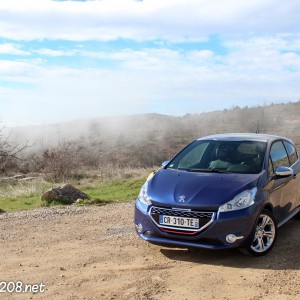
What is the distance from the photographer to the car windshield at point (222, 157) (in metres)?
Result: 6.51

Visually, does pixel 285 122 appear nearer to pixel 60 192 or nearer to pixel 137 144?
pixel 137 144

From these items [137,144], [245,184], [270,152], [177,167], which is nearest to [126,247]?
[177,167]

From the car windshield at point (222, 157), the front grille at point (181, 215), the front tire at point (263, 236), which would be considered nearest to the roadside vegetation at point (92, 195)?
the car windshield at point (222, 157)

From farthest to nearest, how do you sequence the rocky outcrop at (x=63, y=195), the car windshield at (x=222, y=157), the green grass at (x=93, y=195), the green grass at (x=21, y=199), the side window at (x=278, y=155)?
the green grass at (x=93, y=195) → the green grass at (x=21, y=199) → the rocky outcrop at (x=63, y=195) → the side window at (x=278, y=155) → the car windshield at (x=222, y=157)

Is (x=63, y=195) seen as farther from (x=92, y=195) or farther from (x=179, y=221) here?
(x=179, y=221)

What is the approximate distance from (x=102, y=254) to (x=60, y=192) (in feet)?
16.8

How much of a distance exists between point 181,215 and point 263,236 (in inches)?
48.5

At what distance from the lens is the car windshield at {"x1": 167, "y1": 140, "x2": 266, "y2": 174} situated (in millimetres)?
6510

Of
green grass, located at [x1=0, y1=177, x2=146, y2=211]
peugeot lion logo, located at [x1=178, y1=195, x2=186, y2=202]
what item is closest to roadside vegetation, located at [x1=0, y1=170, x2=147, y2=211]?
green grass, located at [x1=0, y1=177, x2=146, y2=211]

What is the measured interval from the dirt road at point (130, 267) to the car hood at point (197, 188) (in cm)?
78

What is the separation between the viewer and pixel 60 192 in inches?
436

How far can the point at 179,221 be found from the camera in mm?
5605

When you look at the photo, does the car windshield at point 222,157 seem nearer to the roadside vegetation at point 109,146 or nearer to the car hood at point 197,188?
the car hood at point 197,188

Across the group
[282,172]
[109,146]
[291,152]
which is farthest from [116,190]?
[109,146]
